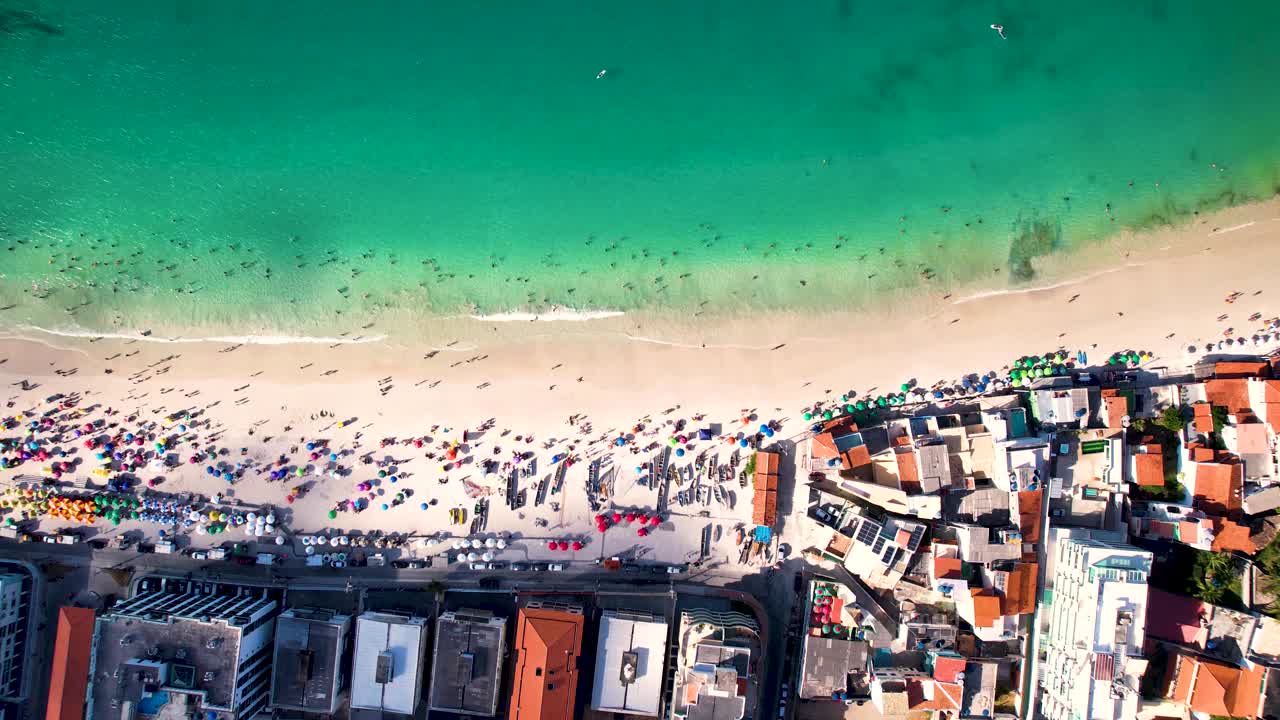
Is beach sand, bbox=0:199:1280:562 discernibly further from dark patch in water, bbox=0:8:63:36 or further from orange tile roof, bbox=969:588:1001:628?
dark patch in water, bbox=0:8:63:36

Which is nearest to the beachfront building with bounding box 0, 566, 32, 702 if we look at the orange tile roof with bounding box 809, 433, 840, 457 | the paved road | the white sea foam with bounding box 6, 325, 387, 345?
the paved road

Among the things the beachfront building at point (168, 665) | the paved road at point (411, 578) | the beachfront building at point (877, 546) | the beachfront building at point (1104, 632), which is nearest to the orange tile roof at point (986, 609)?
the beachfront building at point (1104, 632)

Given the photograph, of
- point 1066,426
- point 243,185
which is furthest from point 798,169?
point 243,185

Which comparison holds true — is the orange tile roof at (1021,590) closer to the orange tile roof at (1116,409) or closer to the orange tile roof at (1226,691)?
the orange tile roof at (1226,691)

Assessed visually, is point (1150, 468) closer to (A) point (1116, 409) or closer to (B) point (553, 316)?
(A) point (1116, 409)

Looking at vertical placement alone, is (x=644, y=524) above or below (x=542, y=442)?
below

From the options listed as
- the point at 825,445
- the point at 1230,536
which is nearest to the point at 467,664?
the point at 825,445

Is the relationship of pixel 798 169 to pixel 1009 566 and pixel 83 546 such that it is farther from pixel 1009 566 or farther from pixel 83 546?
pixel 83 546
